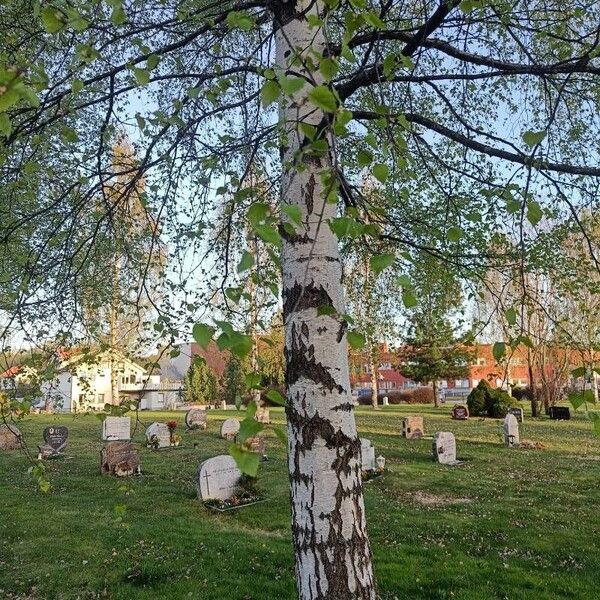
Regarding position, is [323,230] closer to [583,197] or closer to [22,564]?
[583,197]

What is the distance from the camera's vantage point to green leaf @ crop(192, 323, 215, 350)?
3.90ft

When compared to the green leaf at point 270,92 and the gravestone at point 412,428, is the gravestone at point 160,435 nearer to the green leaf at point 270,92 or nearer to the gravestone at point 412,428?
the gravestone at point 412,428

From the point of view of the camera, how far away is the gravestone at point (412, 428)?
19094mm

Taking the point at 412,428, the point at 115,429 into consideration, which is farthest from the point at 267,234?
the point at 412,428

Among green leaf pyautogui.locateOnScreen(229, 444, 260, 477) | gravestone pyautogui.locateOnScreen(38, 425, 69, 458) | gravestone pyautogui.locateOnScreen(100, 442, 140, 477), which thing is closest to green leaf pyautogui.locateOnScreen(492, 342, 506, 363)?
green leaf pyautogui.locateOnScreen(229, 444, 260, 477)

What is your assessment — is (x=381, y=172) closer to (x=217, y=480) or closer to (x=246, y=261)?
(x=246, y=261)

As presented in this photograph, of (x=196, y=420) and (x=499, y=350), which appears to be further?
(x=196, y=420)

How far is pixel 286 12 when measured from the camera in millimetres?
2574

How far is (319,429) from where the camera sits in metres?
2.26

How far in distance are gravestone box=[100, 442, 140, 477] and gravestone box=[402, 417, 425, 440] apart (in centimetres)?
1006

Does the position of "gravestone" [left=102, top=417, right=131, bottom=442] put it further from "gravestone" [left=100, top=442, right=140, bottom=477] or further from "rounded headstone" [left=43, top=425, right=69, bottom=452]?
"gravestone" [left=100, top=442, right=140, bottom=477]

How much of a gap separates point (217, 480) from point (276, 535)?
220 centimetres

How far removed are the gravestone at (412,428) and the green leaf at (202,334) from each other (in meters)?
18.8

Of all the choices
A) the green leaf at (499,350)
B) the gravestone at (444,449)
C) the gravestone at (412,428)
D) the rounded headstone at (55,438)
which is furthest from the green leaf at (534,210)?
the gravestone at (412,428)
